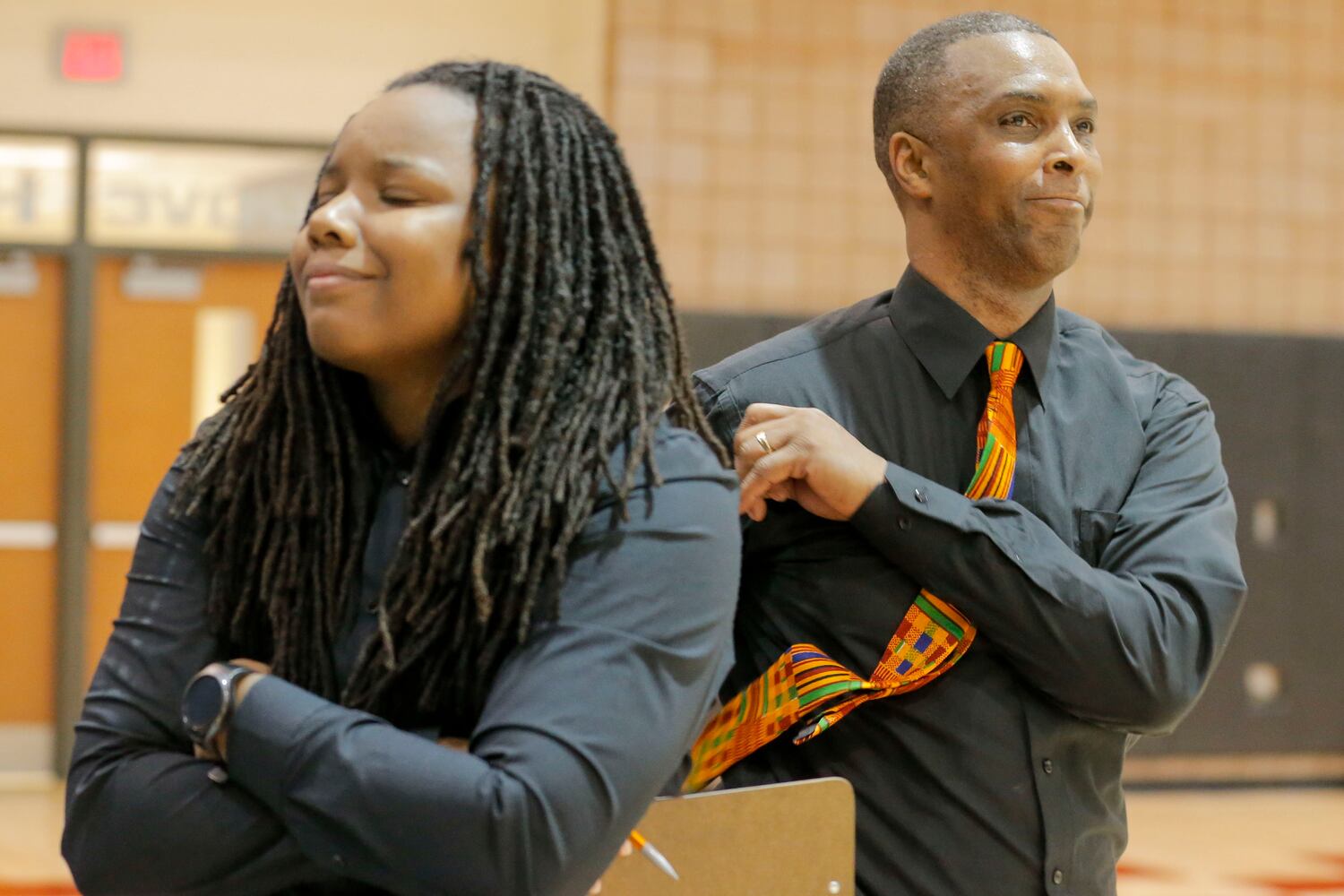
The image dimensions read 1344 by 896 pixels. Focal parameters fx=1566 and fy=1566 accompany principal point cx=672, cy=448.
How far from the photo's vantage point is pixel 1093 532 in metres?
1.80

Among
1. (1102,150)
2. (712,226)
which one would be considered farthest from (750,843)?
(1102,150)

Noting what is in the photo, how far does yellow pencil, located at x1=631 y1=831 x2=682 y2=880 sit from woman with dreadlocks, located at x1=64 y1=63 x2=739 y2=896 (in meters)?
0.18

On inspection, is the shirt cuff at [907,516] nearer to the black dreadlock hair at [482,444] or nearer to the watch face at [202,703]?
the black dreadlock hair at [482,444]

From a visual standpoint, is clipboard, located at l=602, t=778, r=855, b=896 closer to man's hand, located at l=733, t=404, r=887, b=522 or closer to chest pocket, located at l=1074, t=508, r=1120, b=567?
man's hand, located at l=733, t=404, r=887, b=522

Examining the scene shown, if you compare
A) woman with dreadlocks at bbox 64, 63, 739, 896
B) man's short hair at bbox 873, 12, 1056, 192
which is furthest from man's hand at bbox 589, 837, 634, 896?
man's short hair at bbox 873, 12, 1056, 192

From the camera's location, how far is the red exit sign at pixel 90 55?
5.81 m

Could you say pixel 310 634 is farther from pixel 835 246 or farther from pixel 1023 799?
pixel 835 246

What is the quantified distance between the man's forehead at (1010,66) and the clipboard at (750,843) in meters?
0.82

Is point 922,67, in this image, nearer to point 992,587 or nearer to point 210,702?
point 992,587

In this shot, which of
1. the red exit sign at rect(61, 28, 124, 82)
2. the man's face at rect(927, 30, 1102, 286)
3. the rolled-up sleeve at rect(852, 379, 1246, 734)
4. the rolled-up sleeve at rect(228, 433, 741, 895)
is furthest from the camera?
the red exit sign at rect(61, 28, 124, 82)

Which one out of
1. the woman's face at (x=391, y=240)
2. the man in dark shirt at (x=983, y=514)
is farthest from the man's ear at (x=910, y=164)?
the woman's face at (x=391, y=240)

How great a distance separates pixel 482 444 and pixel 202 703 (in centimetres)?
30

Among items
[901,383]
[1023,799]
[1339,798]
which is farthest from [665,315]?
[1339,798]

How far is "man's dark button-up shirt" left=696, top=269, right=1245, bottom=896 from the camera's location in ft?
5.47
